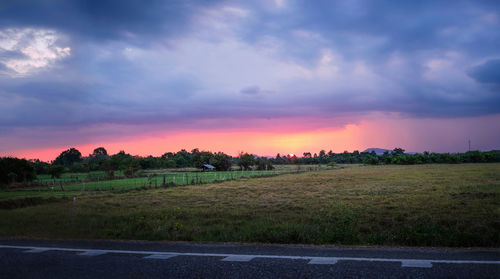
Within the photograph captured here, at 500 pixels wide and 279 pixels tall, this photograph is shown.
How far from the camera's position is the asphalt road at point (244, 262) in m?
6.21

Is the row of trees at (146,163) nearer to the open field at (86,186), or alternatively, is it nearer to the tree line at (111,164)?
the tree line at (111,164)

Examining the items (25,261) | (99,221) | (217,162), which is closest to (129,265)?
(25,261)

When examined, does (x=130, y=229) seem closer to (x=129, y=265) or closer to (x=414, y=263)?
(x=129, y=265)

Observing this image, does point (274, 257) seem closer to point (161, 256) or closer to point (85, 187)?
point (161, 256)

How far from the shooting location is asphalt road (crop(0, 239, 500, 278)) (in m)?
6.21

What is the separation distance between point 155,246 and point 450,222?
38.4 feet

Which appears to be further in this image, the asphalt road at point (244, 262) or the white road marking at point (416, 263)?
the white road marking at point (416, 263)

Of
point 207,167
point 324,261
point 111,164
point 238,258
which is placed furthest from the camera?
point 207,167

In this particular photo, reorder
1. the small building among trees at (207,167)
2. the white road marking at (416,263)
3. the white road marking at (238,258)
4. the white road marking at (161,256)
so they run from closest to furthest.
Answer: the white road marking at (416,263), the white road marking at (238,258), the white road marking at (161,256), the small building among trees at (207,167)

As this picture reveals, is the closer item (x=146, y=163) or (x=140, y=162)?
(x=140, y=162)

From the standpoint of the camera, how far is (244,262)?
23.2 feet

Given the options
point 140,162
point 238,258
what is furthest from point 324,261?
point 140,162

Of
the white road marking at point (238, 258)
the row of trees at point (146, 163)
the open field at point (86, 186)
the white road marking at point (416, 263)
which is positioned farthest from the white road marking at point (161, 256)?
the row of trees at point (146, 163)

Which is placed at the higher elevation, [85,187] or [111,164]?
[111,164]
